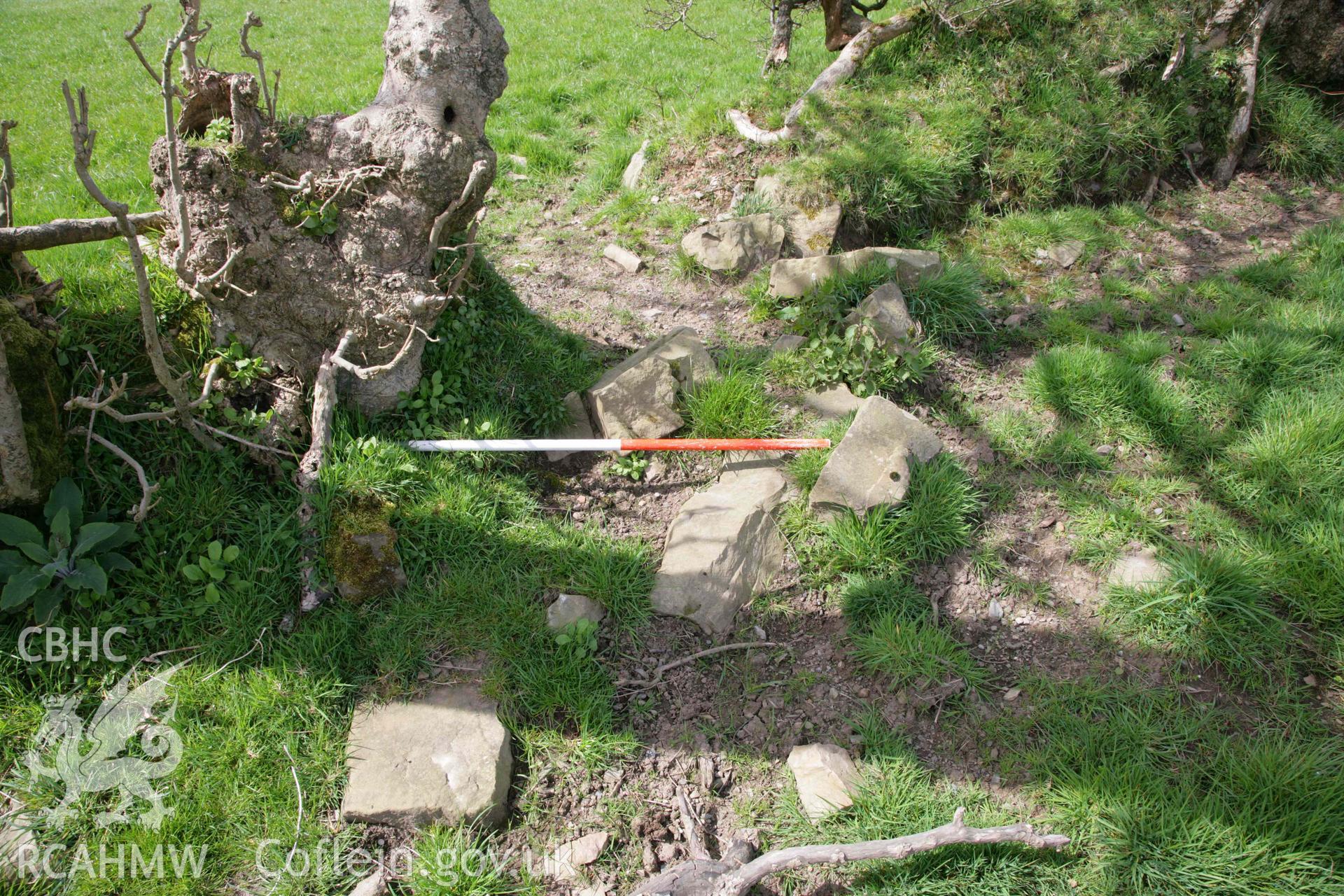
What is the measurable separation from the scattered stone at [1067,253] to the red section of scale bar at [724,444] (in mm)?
2652

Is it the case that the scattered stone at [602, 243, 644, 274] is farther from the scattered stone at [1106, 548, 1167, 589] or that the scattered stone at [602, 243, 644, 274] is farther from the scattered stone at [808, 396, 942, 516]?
the scattered stone at [1106, 548, 1167, 589]

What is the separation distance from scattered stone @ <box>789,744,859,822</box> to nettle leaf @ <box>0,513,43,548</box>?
2.84 metres

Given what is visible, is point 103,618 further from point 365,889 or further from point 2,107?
point 2,107

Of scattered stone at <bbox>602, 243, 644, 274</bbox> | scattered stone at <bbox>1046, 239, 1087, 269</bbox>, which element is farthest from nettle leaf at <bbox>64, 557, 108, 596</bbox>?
scattered stone at <bbox>1046, 239, 1087, 269</bbox>

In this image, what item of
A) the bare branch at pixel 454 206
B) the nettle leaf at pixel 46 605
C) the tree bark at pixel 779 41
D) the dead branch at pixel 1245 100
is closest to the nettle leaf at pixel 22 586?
the nettle leaf at pixel 46 605

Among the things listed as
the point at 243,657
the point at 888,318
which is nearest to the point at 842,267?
the point at 888,318

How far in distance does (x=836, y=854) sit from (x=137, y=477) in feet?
9.80

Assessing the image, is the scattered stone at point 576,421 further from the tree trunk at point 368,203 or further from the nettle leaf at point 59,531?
the nettle leaf at point 59,531

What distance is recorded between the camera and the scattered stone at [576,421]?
382cm

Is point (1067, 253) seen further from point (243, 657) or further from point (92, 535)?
point (92, 535)

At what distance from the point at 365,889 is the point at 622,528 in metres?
1.68

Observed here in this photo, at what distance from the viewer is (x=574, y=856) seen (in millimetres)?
2428

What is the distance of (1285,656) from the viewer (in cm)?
274

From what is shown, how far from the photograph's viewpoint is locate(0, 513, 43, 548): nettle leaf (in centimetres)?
264
